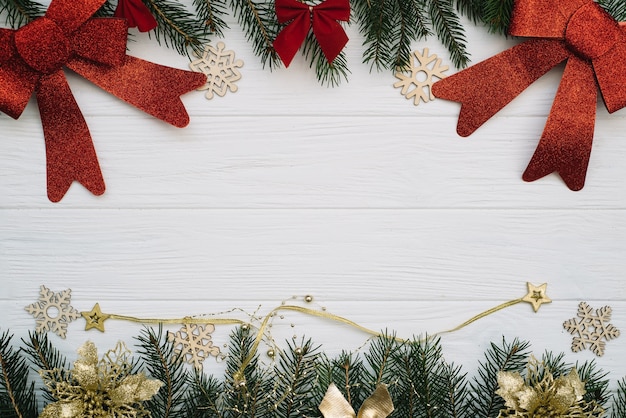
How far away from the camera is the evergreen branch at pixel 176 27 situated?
844 mm

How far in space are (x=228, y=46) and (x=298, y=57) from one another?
0.11m

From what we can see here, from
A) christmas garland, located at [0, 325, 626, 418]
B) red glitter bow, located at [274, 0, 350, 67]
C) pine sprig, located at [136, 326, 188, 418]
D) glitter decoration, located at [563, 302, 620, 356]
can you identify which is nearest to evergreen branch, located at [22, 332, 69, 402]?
christmas garland, located at [0, 325, 626, 418]

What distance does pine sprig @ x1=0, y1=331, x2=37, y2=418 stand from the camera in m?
0.84

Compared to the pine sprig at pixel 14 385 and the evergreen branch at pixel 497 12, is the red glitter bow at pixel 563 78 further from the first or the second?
the pine sprig at pixel 14 385

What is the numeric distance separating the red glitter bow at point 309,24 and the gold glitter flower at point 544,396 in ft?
1.86

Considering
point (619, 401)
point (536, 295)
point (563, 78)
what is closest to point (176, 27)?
point (563, 78)

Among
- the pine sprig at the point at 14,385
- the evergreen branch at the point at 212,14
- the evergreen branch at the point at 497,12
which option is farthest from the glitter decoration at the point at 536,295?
the pine sprig at the point at 14,385

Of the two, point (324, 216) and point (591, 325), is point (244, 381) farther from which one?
point (591, 325)

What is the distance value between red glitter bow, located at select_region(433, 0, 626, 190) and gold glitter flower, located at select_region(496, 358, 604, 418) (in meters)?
0.30

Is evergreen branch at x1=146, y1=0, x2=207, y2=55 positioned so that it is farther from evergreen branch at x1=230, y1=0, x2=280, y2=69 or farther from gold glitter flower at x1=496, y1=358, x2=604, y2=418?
gold glitter flower at x1=496, y1=358, x2=604, y2=418

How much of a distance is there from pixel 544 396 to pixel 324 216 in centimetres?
43

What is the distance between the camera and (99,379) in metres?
0.83

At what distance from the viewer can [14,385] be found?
2.80 feet

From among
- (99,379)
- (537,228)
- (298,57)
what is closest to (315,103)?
(298,57)
